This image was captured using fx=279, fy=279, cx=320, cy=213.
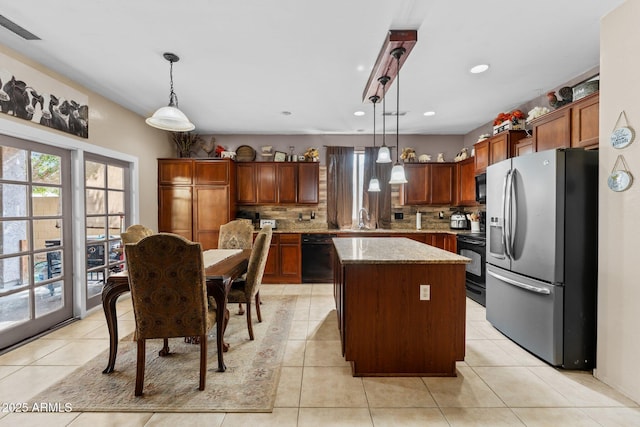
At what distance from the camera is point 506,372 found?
6.86 feet

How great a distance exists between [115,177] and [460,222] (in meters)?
5.29

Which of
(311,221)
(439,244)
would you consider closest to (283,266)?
(311,221)

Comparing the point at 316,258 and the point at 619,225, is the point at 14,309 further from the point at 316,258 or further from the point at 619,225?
the point at 619,225

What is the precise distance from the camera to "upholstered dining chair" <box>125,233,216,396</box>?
170 centimetres

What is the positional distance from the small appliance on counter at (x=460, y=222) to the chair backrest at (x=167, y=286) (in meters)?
4.35

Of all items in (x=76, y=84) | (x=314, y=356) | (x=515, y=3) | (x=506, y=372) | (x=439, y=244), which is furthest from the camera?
(x=439, y=244)

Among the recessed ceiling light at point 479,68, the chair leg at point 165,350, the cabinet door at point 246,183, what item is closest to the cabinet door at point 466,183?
the recessed ceiling light at point 479,68

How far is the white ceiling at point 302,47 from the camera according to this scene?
1935 mm

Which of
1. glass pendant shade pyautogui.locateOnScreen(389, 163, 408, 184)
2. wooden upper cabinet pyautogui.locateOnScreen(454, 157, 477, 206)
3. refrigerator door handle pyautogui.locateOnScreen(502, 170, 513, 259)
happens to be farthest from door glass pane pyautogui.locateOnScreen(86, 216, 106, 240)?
wooden upper cabinet pyautogui.locateOnScreen(454, 157, 477, 206)

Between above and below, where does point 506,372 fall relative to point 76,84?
below

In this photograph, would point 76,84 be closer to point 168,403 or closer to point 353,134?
point 168,403

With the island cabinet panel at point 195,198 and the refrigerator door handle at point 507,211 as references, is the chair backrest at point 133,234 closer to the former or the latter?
the island cabinet panel at point 195,198

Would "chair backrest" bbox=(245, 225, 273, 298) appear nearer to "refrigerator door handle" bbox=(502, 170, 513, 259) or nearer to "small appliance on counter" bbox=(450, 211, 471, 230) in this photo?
"refrigerator door handle" bbox=(502, 170, 513, 259)

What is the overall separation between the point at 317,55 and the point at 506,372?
301 centimetres
